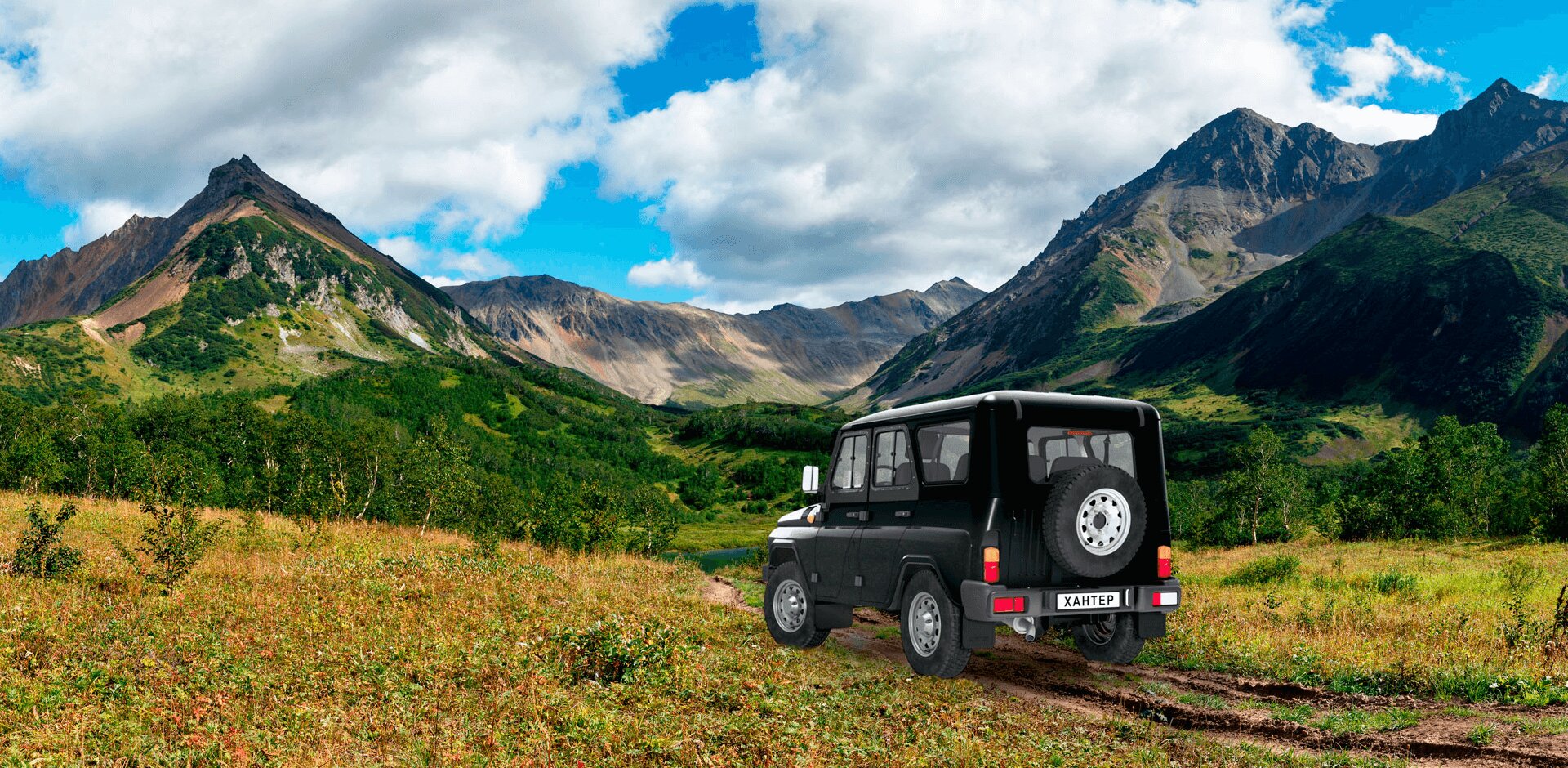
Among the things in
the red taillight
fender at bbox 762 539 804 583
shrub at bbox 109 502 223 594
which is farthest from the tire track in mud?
shrub at bbox 109 502 223 594

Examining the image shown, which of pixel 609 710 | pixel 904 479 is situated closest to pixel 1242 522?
pixel 904 479

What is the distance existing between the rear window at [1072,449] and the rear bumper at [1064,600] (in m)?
1.58

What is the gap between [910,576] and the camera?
12.9 m

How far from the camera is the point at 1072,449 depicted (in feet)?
41.3

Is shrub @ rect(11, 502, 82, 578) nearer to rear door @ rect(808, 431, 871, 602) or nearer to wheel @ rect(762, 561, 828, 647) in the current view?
wheel @ rect(762, 561, 828, 647)

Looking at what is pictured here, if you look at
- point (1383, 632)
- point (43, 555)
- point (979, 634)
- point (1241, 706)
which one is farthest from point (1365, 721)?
point (43, 555)

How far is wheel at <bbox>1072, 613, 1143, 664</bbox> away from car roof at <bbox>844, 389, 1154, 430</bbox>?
3.18 meters

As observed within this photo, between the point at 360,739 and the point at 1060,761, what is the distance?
6817 millimetres

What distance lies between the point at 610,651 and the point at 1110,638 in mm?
7885

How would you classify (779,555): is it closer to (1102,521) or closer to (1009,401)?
(1009,401)

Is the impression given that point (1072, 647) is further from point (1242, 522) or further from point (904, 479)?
point (1242, 522)

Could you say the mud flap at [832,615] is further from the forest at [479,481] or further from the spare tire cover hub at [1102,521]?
the forest at [479,481]

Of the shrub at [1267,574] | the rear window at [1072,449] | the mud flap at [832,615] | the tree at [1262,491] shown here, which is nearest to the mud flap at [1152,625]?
the rear window at [1072,449]

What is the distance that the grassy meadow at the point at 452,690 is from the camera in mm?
8227
